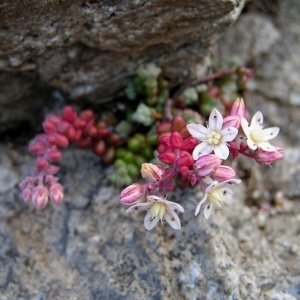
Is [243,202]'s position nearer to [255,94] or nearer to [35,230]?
[255,94]

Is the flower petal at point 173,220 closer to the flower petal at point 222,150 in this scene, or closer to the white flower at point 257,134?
the flower petal at point 222,150

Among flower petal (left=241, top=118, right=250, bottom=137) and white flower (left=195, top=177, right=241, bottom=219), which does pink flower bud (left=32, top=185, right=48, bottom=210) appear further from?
flower petal (left=241, top=118, right=250, bottom=137)

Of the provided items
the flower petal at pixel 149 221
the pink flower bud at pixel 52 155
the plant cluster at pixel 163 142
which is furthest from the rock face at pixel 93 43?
the flower petal at pixel 149 221

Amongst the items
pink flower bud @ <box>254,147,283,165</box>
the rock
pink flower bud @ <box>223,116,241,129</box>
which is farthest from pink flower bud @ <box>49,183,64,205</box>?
pink flower bud @ <box>254,147,283,165</box>

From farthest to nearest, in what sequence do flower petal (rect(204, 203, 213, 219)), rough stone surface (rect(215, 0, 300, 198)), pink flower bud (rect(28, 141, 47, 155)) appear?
rough stone surface (rect(215, 0, 300, 198)) < pink flower bud (rect(28, 141, 47, 155)) < flower petal (rect(204, 203, 213, 219))

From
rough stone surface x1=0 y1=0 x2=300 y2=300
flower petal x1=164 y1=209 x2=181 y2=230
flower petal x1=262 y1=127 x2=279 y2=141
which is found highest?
flower petal x1=262 y1=127 x2=279 y2=141

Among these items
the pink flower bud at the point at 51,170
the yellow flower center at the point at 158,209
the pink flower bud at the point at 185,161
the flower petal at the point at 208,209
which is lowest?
the pink flower bud at the point at 51,170

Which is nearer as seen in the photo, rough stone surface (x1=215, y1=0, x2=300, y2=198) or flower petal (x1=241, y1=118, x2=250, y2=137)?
flower petal (x1=241, y1=118, x2=250, y2=137)

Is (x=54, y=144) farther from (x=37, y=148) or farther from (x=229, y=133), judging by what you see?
(x=229, y=133)

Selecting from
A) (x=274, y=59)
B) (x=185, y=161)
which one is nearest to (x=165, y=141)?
(x=185, y=161)
